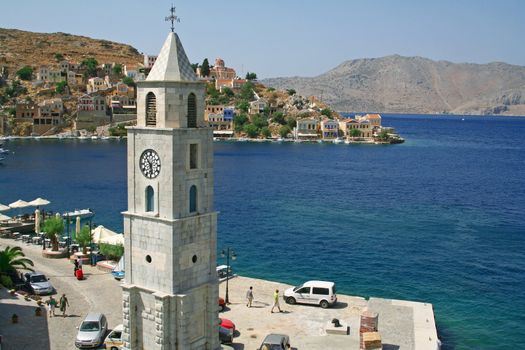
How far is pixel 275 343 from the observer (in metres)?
19.3

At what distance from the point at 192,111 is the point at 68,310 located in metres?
12.0

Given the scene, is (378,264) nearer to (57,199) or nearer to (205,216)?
(205,216)

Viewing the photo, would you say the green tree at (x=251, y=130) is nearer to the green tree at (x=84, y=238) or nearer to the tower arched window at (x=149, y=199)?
the green tree at (x=84, y=238)

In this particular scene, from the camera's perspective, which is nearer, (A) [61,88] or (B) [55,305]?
(B) [55,305]

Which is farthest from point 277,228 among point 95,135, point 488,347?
point 95,135

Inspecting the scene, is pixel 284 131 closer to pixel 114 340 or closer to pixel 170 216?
pixel 114 340

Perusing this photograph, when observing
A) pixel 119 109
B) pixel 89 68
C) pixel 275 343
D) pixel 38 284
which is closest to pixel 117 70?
pixel 89 68

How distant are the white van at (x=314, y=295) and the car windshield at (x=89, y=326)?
8.69 metres

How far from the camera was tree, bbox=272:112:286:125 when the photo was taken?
16888 centimetres

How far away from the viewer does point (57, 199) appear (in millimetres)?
65312

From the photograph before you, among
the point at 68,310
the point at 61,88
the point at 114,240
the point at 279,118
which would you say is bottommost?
the point at 68,310

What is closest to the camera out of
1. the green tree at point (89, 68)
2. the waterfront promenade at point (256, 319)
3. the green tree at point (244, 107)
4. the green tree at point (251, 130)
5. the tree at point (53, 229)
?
the waterfront promenade at point (256, 319)

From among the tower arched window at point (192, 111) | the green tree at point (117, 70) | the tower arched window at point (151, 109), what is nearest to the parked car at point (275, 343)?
the tower arched window at point (192, 111)

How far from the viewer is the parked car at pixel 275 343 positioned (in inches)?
758
